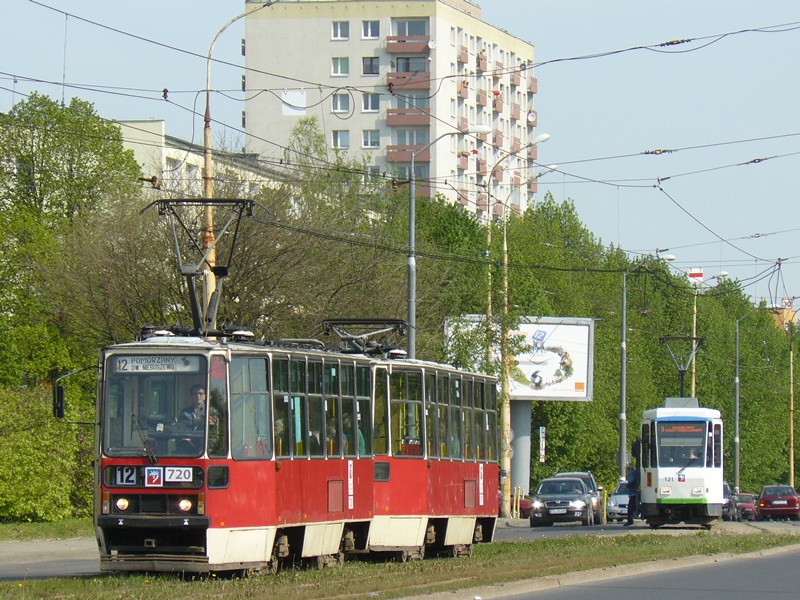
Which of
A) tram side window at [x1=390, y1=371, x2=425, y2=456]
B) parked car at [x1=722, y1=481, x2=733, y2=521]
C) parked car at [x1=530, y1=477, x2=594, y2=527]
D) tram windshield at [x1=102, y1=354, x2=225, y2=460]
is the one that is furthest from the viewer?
parked car at [x1=722, y1=481, x2=733, y2=521]

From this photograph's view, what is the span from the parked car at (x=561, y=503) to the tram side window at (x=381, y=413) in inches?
799

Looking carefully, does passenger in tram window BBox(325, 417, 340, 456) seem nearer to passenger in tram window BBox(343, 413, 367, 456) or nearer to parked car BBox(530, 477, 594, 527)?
passenger in tram window BBox(343, 413, 367, 456)

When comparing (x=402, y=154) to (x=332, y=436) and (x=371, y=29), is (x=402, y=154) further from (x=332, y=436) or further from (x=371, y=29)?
(x=332, y=436)

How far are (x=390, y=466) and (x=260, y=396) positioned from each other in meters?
3.98

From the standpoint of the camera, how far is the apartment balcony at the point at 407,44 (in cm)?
8919

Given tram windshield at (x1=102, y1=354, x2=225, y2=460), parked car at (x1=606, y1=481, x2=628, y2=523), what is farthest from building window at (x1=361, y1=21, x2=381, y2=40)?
tram windshield at (x1=102, y1=354, x2=225, y2=460)

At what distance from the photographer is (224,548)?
15.9 m

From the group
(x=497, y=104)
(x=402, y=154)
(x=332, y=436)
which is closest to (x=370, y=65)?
(x=402, y=154)

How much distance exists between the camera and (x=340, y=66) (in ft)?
297

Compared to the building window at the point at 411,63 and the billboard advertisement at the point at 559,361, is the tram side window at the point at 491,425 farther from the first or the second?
the building window at the point at 411,63

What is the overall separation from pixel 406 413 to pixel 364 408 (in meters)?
1.32

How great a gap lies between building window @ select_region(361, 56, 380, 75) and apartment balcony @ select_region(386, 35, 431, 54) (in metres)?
1.26

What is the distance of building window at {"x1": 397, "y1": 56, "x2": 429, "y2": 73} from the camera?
90.3m

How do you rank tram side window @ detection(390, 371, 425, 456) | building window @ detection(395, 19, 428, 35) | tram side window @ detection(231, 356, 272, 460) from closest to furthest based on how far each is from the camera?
tram side window @ detection(231, 356, 272, 460) → tram side window @ detection(390, 371, 425, 456) → building window @ detection(395, 19, 428, 35)
